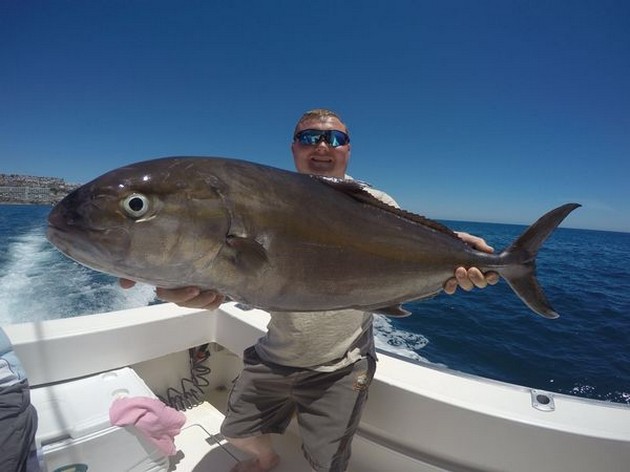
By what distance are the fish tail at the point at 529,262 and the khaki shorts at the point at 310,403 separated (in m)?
1.20

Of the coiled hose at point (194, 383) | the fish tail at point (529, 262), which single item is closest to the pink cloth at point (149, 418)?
the coiled hose at point (194, 383)

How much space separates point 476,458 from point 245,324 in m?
2.33

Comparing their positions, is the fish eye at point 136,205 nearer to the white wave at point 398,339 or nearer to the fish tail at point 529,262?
the fish tail at point 529,262

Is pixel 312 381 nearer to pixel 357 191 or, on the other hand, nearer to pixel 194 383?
pixel 357 191

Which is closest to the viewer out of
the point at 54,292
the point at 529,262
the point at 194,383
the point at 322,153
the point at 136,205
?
the point at 136,205

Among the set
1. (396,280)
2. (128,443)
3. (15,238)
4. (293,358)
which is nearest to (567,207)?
(396,280)

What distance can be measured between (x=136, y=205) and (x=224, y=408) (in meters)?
3.55

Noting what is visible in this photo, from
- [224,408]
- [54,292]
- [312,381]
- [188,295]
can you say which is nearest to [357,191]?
[188,295]

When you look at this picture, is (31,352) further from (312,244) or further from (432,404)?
(432,404)

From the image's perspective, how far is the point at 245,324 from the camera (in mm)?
3779

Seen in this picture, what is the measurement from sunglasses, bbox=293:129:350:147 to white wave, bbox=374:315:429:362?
654 cm

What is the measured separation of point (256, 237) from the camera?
164 cm

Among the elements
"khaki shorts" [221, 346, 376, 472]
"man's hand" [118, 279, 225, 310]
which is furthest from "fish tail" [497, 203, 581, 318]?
"man's hand" [118, 279, 225, 310]

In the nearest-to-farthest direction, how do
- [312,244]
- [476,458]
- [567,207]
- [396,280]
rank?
[312,244] → [396,280] → [567,207] → [476,458]
